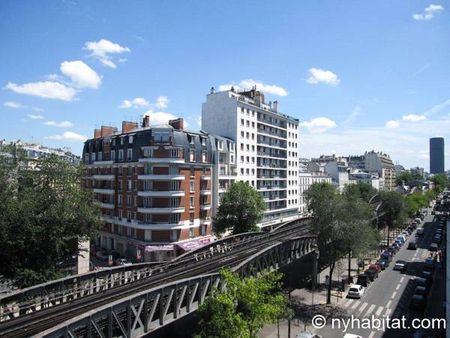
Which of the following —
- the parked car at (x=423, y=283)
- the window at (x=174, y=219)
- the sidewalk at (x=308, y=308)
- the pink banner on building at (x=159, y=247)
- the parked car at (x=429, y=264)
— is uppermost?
the window at (x=174, y=219)

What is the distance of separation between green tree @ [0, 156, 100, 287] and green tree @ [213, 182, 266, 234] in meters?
23.3

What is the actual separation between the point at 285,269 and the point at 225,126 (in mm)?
39211

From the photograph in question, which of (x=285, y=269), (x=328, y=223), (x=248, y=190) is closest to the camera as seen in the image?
(x=328, y=223)

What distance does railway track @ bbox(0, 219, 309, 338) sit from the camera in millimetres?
21403

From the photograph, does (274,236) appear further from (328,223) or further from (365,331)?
(365,331)

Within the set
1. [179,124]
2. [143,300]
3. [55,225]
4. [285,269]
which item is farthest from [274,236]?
[143,300]

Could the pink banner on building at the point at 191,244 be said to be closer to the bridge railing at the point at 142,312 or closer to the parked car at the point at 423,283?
the bridge railing at the point at 142,312

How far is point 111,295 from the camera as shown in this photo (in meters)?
26.5

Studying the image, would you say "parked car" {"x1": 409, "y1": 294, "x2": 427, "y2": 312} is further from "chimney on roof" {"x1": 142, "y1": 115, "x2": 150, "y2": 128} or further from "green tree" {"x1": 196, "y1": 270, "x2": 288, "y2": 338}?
"chimney on roof" {"x1": 142, "y1": 115, "x2": 150, "y2": 128}

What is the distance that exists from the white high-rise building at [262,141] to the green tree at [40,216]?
44.4 m

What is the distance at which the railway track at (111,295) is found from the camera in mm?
21403

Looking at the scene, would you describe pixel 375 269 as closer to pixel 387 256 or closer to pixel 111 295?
pixel 387 256

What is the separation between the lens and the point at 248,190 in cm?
5969

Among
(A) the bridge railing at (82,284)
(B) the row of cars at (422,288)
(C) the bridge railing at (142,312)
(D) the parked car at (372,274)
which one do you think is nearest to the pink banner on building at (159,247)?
(A) the bridge railing at (82,284)
